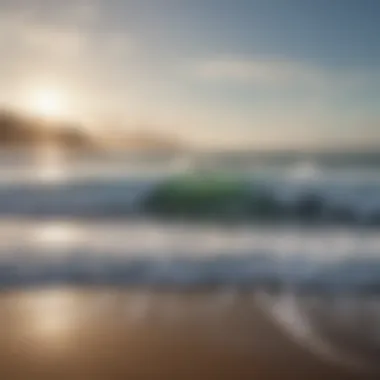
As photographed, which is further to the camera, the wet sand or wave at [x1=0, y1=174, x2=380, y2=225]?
wave at [x1=0, y1=174, x2=380, y2=225]

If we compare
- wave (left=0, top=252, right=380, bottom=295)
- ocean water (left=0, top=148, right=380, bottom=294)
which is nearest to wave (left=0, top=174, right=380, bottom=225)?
ocean water (left=0, top=148, right=380, bottom=294)

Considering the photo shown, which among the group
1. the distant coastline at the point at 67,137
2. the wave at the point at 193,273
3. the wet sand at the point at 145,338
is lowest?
the wet sand at the point at 145,338

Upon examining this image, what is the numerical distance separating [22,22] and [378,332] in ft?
3.72

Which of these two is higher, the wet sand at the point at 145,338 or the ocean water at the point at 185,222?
the ocean water at the point at 185,222

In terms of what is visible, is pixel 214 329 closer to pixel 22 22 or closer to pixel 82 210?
pixel 82 210

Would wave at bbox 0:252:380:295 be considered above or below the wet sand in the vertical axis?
above

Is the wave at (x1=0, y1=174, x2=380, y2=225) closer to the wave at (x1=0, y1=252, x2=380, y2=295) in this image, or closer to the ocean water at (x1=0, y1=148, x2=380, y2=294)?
the ocean water at (x1=0, y1=148, x2=380, y2=294)

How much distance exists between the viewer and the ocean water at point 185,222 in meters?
1.49

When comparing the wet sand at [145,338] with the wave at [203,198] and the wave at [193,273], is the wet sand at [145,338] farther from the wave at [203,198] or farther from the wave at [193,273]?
the wave at [203,198]

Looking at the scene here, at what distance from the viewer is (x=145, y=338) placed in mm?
1440

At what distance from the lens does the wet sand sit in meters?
1.38

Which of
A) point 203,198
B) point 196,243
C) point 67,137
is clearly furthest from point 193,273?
point 67,137

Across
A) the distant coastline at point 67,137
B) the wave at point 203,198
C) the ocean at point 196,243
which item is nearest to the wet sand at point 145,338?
the ocean at point 196,243

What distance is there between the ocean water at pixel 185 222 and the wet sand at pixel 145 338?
49 millimetres
